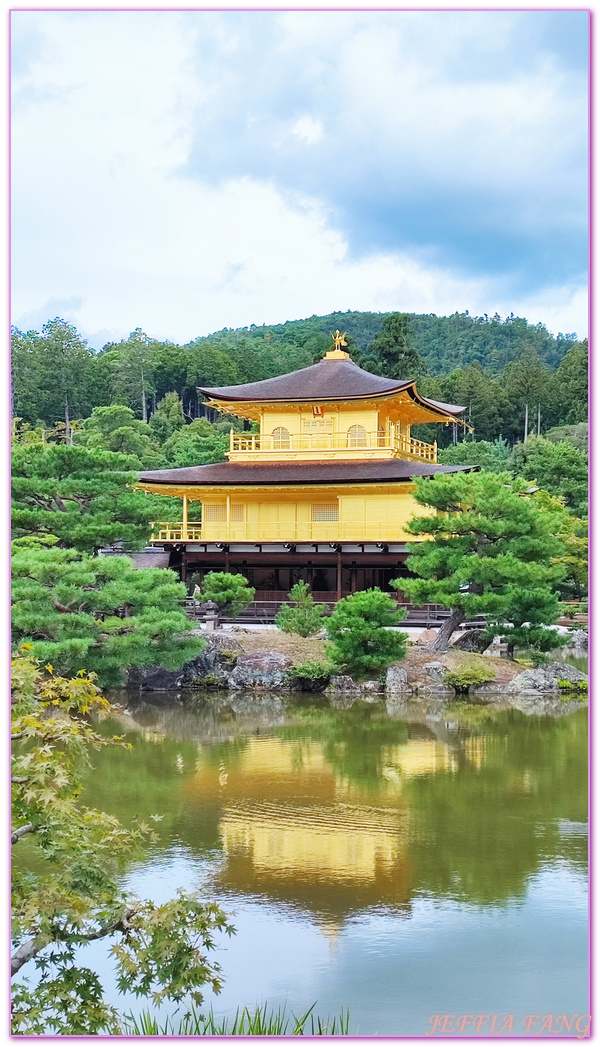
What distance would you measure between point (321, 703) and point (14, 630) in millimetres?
4343

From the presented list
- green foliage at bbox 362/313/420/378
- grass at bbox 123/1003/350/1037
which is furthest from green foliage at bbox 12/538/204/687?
green foliage at bbox 362/313/420/378

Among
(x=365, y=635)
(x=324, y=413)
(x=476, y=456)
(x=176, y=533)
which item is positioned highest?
(x=476, y=456)

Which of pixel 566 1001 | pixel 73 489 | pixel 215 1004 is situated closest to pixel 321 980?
pixel 215 1004

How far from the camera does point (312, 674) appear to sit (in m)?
15.4

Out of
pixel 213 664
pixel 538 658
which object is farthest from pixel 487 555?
pixel 213 664

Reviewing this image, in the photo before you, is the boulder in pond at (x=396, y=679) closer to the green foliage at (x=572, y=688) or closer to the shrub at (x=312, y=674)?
the shrub at (x=312, y=674)

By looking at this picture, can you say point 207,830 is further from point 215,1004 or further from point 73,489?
point 73,489

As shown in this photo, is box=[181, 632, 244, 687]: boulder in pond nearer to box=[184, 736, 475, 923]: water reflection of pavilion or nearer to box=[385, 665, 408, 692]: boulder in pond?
box=[385, 665, 408, 692]: boulder in pond

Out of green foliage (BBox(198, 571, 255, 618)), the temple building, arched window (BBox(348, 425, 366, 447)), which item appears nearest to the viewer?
green foliage (BBox(198, 571, 255, 618))

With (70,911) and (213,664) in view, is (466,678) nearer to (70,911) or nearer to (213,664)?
(213,664)

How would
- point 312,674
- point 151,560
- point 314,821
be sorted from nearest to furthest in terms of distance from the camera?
1. point 314,821
2. point 312,674
3. point 151,560

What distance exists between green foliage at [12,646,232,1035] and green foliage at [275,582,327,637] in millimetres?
12698

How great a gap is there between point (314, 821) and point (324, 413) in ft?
47.2

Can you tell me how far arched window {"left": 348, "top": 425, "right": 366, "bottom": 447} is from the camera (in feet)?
71.7
